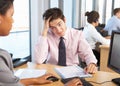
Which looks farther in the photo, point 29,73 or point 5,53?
point 29,73

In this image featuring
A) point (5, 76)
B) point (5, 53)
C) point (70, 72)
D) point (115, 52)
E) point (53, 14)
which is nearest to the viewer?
point (5, 76)

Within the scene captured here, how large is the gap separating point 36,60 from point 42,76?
21.6 inches

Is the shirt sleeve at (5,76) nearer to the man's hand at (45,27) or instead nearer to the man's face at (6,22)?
the man's face at (6,22)

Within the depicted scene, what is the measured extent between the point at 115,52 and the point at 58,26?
0.73 m

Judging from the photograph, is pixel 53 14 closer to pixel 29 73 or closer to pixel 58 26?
pixel 58 26

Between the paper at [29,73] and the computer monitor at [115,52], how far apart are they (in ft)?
1.85

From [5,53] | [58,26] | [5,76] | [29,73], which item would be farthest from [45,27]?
[5,76]

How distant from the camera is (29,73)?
1824mm

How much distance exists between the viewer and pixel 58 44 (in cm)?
224

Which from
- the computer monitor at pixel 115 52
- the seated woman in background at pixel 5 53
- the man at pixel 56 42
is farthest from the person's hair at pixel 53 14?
the seated woman in background at pixel 5 53

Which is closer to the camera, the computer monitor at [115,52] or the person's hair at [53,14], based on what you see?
the computer monitor at [115,52]

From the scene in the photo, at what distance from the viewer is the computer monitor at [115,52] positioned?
162 centimetres

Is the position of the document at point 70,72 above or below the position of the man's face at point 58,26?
below

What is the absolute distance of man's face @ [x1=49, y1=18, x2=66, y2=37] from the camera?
2196mm
